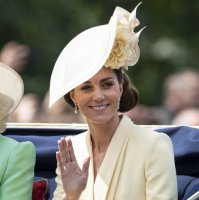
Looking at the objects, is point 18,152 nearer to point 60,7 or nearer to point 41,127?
point 41,127

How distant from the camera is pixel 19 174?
708 cm

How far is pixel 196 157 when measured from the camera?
7.28m

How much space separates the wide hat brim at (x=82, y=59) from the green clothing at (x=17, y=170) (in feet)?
1.17

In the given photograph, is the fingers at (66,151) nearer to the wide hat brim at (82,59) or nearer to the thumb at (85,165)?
the thumb at (85,165)

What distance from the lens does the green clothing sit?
23.2 ft

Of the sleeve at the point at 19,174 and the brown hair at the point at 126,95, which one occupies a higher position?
the brown hair at the point at 126,95

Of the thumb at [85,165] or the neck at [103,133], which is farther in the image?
the neck at [103,133]

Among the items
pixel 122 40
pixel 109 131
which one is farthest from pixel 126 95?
pixel 122 40

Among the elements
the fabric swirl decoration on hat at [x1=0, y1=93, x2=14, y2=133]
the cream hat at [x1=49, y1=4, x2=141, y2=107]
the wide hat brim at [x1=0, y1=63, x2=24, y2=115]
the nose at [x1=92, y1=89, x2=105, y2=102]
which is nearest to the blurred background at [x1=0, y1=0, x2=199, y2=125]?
the wide hat brim at [x1=0, y1=63, x2=24, y2=115]

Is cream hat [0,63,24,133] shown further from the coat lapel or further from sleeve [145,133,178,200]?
sleeve [145,133,178,200]

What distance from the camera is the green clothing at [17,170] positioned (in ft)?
23.2

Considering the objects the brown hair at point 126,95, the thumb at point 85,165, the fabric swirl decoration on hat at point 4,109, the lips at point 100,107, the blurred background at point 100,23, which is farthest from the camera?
the blurred background at point 100,23

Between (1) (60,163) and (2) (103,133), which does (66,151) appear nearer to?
(1) (60,163)

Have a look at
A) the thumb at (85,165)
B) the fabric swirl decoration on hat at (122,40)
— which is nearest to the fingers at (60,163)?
the thumb at (85,165)
